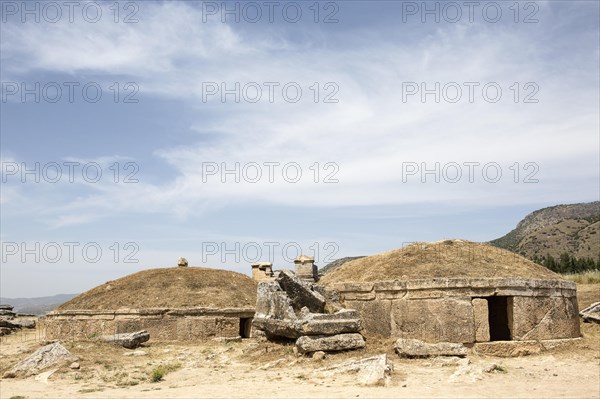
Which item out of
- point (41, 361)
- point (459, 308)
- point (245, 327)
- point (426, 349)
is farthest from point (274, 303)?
point (245, 327)

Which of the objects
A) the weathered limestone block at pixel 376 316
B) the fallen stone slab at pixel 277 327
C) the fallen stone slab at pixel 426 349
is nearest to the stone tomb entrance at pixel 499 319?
the weathered limestone block at pixel 376 316

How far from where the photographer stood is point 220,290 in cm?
2014

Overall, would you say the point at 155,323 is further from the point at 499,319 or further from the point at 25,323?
the point at 25,323

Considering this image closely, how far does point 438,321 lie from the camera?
11.8 m

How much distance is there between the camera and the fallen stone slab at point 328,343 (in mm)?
10883

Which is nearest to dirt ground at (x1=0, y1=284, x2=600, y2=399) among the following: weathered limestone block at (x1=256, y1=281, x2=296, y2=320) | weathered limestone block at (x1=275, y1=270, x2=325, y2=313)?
weathered limestone block at (x1=256, y1=281, x2=296, y2=320)

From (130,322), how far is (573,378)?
44.5 feet

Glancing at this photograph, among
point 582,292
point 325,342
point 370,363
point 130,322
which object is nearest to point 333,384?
point 370,363

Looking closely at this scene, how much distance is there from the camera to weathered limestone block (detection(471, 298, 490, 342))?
38.5 ft

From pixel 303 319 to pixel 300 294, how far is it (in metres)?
1.41

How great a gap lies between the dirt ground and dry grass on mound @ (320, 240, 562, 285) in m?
2.14

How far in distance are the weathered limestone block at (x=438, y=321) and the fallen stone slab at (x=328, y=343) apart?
4.65 feet

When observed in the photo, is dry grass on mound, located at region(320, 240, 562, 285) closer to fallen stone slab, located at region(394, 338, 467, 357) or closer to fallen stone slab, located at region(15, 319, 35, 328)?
fallen stone slab, located at region(394, 338, 467, 357)

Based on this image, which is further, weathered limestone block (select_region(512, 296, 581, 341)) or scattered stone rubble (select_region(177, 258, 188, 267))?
scattered stone rubble (select_region(177, 258, 188, 267))
